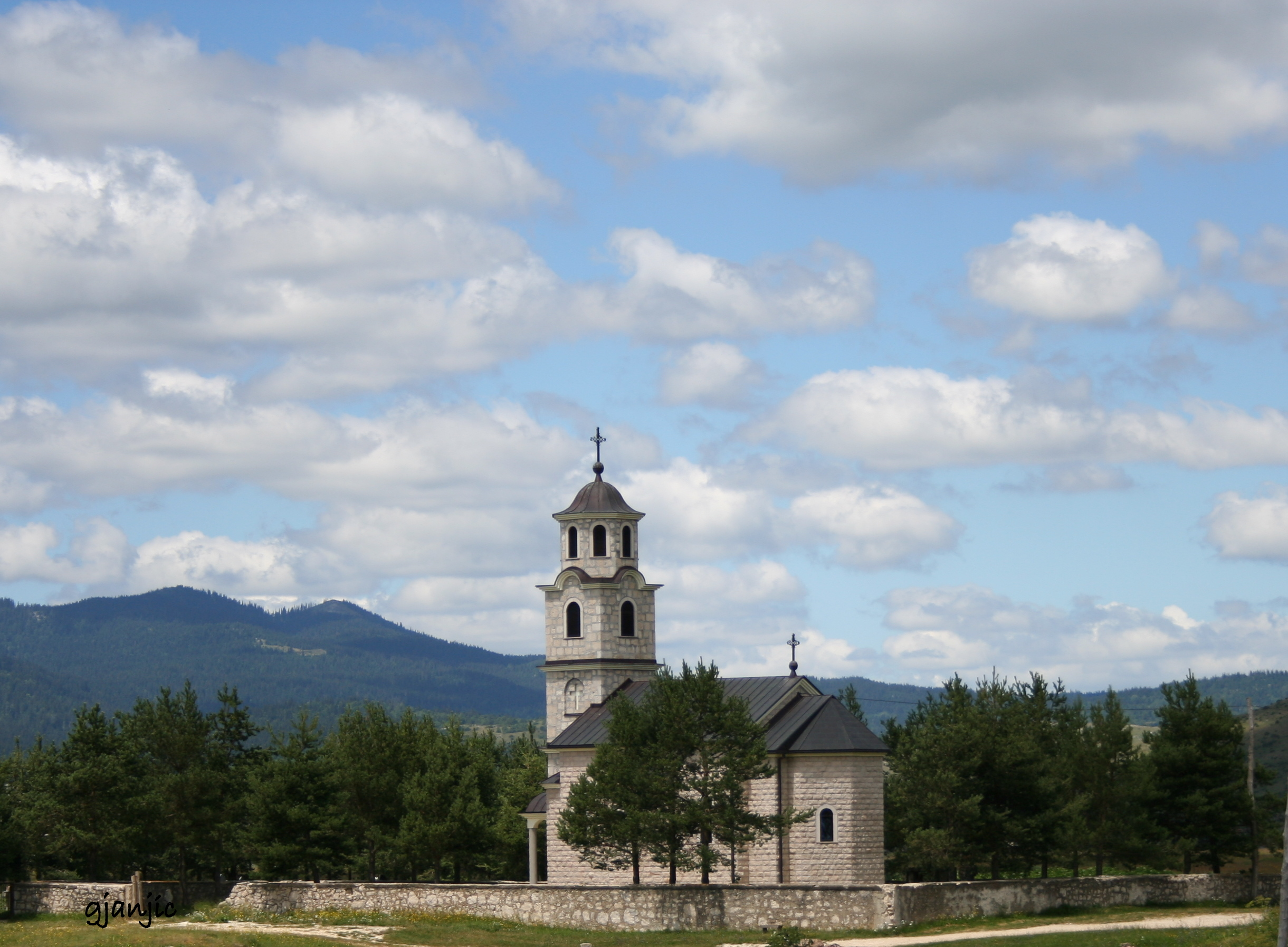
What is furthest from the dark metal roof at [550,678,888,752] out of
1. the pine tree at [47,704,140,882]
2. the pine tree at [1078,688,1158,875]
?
the pine tree at [47,704,140,882]

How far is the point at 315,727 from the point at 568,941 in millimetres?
20630

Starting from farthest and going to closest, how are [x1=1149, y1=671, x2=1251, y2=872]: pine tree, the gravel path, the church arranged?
1. [x1=1149, y1=671, x2=1251, y2=872]: pine tree
2. the church
3. the gravel path

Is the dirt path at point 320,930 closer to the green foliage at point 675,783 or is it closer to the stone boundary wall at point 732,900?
the stone boundary wall at point 732,900

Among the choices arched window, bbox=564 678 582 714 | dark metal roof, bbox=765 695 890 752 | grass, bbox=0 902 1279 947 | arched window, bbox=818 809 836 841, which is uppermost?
arched window, bbox=564 678 582 714

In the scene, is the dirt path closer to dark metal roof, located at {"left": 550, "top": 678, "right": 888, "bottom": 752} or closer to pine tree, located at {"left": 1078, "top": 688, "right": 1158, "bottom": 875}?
dark metal roof, located at {"left": 550, "top": 678, "right": 888, "bottom": 752}

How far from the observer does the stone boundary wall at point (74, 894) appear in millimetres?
48500

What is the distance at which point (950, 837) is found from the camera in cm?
4922

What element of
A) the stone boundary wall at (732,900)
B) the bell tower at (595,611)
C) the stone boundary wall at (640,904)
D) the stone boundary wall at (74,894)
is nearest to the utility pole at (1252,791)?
the stone boundary wall at (732,900)

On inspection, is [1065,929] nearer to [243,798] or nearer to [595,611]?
[595,611]

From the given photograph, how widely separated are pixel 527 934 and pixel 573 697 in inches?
726

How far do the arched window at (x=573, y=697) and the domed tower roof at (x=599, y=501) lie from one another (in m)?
6.35

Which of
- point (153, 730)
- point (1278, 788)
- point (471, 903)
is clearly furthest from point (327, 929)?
point (1278, 788)

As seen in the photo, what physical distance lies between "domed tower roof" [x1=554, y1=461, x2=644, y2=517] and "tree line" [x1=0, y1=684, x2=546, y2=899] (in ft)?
33.2

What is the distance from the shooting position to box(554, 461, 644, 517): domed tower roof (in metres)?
58.4
